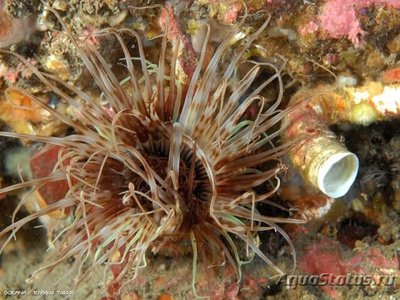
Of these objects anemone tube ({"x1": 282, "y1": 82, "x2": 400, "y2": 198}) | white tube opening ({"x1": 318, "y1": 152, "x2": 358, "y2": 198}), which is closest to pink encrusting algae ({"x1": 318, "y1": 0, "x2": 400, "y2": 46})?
anemone tube ({"x1": 282, "y1": 82, "x2": 400, "y2": 198})

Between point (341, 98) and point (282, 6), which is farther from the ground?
point (282, 6)

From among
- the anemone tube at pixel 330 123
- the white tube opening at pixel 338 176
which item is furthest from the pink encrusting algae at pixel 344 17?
the white tube opening at pixel 338 176

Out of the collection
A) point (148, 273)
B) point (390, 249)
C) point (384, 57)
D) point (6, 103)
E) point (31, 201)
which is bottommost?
point (390, 249)

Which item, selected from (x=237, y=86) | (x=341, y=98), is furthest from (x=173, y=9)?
(x=341, y=98)

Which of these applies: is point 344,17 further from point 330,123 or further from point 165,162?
point 165,162

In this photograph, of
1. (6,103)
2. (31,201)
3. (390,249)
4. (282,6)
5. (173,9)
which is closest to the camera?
(282,6)

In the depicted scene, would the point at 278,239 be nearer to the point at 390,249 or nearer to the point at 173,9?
the point at 390,249

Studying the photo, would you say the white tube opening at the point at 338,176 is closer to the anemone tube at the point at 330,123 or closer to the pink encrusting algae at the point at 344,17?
the anemone tube at the point at 330,123

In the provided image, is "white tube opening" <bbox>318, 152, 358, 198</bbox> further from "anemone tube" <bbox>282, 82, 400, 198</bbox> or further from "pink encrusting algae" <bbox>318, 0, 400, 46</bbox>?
"pink encrusting algae" <bbox>318, 0, 400, 46</bbox>
